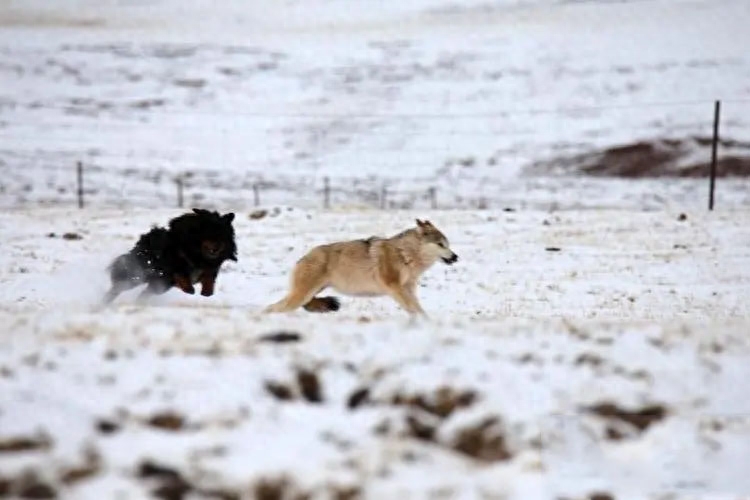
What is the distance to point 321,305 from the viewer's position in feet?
42.2

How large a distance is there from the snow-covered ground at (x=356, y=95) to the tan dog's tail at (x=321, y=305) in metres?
29.2

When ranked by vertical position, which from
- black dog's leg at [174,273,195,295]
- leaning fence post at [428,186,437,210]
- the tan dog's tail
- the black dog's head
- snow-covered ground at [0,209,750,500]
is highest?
the black dog's head

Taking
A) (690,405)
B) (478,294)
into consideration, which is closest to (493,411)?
(690,405)

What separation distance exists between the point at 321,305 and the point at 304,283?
0.32 meters

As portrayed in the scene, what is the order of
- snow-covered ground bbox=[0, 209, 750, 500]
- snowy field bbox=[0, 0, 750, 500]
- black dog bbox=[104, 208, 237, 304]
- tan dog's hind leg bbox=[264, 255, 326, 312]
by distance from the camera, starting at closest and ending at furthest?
1. snow-covered ground bbox=[0, 209, 750, 500]
2. snowy field bbox=[0, 0, 750, 500]
3. tan dog's hind leg bbox=[264, 255, 326, 312]
4. black dog bbox=[104, 208, 237, 304]

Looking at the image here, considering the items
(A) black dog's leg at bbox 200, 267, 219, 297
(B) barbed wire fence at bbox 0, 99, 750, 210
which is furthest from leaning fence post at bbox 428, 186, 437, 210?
(A) black dog's leg at bbox 200, 267, 219, 297

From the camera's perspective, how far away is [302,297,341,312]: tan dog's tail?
12.9 m

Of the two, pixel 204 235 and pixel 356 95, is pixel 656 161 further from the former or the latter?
pixel 204 235

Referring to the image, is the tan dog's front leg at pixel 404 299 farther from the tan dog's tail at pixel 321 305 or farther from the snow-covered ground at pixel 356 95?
the snow-covered ground at pixel 356 95

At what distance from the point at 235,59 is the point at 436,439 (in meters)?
70.7

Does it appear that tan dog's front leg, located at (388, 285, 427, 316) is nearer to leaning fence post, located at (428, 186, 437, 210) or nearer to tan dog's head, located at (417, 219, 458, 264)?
tan dog's head, located at (417, 219, 458, 264)

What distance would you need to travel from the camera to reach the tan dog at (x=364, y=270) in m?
12.8

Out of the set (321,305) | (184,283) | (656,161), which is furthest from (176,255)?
(656,161)

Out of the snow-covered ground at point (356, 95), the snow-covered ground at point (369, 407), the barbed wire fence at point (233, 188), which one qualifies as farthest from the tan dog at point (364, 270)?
the snow-covered ground at point (356, 95)
